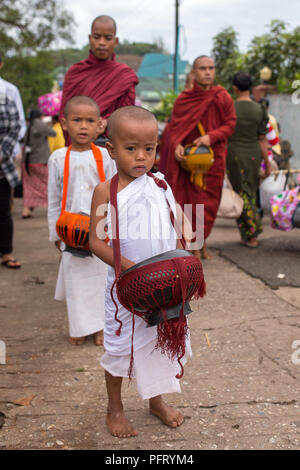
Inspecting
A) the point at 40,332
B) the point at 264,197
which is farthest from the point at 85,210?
the point at 264,197

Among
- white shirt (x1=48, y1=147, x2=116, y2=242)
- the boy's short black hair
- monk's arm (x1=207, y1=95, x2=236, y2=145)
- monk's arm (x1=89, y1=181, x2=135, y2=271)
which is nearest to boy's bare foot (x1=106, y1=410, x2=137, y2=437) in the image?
monk's arm (x1=89, y1=181, x2=135, y2=271)

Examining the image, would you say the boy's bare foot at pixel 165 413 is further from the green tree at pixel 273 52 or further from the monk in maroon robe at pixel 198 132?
the green tree at pixel 273 52

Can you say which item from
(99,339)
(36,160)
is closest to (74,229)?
(99,339)

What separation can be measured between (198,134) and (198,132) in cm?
2

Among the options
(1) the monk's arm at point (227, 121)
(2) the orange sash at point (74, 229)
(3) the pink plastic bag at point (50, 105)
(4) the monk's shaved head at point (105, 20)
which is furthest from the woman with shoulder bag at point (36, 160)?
(2) the orange sash at point (74, 229)

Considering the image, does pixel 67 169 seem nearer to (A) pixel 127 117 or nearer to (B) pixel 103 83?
(B) pixel 103 83

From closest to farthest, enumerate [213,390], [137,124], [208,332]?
[137,124]
[213,390]
[208,332]

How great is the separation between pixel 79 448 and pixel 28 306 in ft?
7.31

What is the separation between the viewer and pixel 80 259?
3.70 meters

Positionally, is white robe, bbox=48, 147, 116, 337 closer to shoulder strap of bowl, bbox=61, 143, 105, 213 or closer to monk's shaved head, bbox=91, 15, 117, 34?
shoulder strap of bowl, bbox=61, 143, 105, 213

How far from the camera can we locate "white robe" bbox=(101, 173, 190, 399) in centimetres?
245

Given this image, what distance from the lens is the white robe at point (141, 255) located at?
245 centimetres
